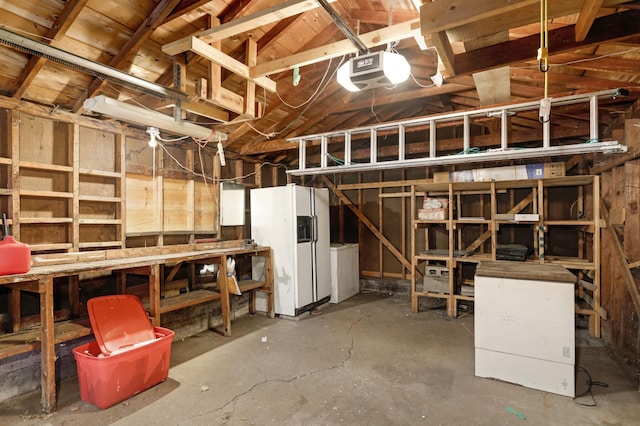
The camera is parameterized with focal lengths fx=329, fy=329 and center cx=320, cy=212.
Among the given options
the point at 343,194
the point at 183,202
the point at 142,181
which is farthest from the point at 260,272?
the point at 343,194

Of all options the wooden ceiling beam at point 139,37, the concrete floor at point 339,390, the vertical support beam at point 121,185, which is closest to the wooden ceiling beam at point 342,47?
the wooden ceiling beam at point 139,37

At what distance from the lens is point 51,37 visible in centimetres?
238

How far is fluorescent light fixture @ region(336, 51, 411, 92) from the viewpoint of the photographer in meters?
2.33

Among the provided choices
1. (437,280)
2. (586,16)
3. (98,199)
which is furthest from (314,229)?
(586,16)

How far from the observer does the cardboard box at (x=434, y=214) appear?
181 inches

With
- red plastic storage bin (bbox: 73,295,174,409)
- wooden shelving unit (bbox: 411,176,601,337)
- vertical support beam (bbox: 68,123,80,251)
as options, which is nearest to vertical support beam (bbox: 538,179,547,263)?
wooden shelving unit (bbox: 411,176,601,337)

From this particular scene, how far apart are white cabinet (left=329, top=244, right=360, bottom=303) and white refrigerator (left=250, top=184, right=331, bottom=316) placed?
0.32 metres

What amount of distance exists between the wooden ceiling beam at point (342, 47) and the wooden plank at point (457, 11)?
94cm

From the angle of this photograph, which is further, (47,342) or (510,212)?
(510,212)

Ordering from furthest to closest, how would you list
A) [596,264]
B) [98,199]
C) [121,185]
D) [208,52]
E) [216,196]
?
1. [216,196]
2. [596,264]
3. [121,185]
4. [98,199]
5. [208,52]

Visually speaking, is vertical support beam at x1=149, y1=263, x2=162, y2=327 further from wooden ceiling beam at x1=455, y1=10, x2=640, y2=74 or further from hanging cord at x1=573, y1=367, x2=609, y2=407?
hanging cord at x1=573, y1=367, x2=609, y2=407

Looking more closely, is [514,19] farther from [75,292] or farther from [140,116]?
[75,292]

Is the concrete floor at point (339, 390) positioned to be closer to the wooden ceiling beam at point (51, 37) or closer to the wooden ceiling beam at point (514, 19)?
the wooden ceiling beam at point (514, 19)

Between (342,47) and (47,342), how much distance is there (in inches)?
120
